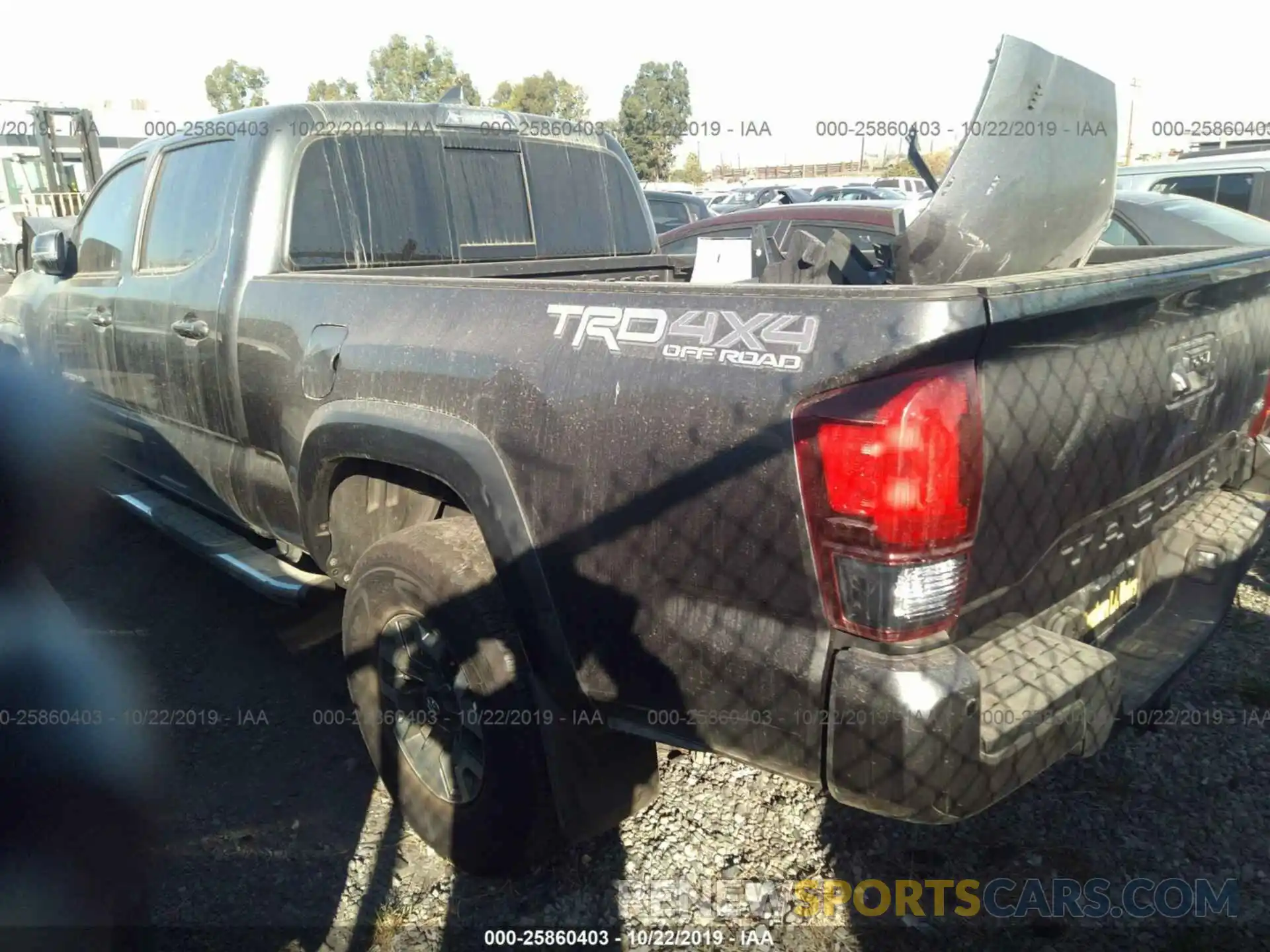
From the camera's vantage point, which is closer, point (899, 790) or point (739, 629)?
point (899, 790)

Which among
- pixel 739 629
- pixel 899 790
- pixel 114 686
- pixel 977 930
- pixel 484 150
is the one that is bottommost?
pixel 977 930

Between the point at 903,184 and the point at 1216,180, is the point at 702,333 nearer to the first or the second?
the point at 1216,180

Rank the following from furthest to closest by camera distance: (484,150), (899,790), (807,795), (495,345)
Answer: (484,150), (807,795), (495,345), (899,790)

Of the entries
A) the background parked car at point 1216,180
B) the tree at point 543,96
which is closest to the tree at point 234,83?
the tree at point 543,96

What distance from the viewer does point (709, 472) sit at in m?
1.78

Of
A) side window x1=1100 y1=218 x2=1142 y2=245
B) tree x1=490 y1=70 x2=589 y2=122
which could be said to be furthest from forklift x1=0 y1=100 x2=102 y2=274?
tree x1=490 y1=70 x2=589 y2=122

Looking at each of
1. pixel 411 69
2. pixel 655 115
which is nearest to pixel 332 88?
pixel 411 69

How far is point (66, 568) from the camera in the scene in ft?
15.5

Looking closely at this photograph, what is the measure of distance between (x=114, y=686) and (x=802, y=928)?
246cm

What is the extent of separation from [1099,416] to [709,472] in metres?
0.86

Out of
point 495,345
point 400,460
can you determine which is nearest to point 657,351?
point 495,345

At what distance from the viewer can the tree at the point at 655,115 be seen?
164ft

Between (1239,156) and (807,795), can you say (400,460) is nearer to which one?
(807,795)

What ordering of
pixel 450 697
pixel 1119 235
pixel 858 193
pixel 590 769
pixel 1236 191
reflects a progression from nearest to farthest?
pixel 590 769 < pixel 450 697 < pixel 1119 235 < pixel 1236 191 < pixel 858 193
